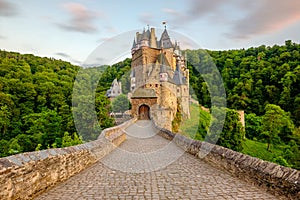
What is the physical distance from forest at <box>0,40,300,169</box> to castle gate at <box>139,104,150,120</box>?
4.08 metres

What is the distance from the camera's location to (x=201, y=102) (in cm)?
6475

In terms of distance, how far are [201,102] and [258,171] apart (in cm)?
6101

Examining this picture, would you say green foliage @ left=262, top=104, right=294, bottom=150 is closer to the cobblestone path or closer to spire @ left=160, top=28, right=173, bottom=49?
spire @ left=160, top=28, right=173, bottom=49

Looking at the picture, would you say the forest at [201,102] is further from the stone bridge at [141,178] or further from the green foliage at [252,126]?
the stone bridge at [141,178]

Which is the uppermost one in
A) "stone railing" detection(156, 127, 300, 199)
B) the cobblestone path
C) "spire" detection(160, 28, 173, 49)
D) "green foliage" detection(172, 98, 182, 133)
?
"spire" detection(160, 28, 173, 49)

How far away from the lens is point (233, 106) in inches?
2534

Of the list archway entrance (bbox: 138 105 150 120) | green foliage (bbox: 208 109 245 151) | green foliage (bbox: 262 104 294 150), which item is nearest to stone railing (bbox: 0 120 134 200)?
green foliage (bbox: 208 109 245 151)

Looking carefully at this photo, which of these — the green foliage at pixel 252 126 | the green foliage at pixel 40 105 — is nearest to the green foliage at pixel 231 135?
the green foliage at pixel 40 105

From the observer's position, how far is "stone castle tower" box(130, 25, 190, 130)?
35.4 m

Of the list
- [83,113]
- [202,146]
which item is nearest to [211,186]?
[202,146]

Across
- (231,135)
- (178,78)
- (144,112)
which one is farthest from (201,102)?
(231,135)

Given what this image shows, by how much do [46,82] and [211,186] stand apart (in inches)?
2182

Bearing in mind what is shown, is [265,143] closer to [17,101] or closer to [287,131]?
[287,131]

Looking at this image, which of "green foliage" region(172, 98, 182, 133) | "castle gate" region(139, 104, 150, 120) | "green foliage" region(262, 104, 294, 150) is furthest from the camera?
"green foliage" region(262, 104, 294, 150)
